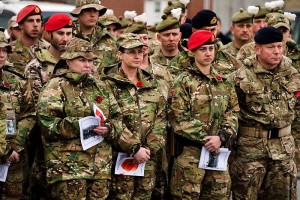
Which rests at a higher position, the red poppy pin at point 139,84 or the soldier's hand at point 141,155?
the red poppy pin at point 139,84

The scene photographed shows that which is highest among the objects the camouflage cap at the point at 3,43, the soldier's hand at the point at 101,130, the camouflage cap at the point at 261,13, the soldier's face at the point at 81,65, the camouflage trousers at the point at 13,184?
the camouflage cap at the point at 261,13

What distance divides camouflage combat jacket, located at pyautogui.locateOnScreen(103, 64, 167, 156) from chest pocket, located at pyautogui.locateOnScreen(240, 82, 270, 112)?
1.10m

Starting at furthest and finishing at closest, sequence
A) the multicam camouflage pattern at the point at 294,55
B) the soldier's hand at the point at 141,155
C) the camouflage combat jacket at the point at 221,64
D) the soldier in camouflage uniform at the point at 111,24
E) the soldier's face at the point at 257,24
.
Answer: the soldier's face at the point at 257,24 < the soldier in camouflage uniform at the point at 111,24 < the multicam camouflage pattern at the point at 294,55 < the camouflage combat jacket at the point at 221,64 < the soldier's hand at the point at 141,155

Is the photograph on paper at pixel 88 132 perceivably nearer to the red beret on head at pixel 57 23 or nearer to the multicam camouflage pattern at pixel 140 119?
the multicam camouflage pattern at pixel 140 119

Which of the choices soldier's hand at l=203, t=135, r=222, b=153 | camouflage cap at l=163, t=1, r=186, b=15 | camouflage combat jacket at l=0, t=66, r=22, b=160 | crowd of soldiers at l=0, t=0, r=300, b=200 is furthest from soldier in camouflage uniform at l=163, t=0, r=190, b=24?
camouflage combat jacket at l=0, t=66, r=22, b=160

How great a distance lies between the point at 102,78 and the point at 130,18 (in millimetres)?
3832

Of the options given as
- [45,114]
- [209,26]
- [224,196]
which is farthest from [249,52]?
[45,114]

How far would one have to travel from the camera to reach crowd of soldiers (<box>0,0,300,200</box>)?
34.8 feet

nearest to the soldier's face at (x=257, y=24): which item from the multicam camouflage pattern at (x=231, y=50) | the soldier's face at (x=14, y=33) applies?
the multicam camouflage pattern at (x=231, y=50)

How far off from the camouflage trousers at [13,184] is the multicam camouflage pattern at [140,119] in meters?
1.03

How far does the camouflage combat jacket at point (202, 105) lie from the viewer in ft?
37.1

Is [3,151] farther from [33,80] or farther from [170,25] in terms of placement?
[170,25]

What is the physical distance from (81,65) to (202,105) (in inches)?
56.6

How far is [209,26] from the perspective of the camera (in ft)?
41.8
